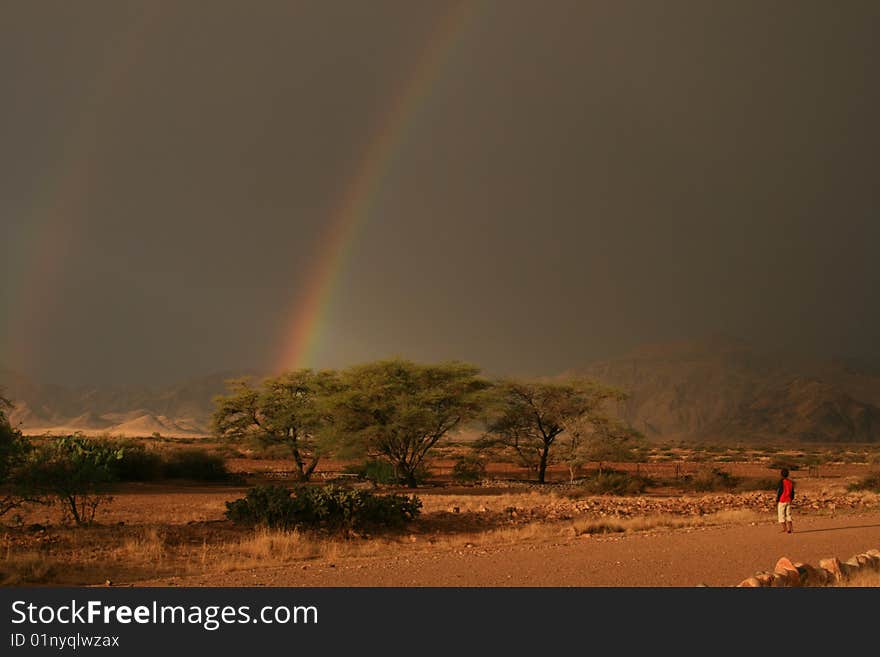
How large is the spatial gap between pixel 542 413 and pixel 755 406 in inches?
5078

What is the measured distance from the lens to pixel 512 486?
4162 cm

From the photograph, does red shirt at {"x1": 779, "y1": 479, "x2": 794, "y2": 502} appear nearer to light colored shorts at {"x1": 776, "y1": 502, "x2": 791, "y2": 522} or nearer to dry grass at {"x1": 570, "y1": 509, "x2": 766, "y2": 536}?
light colored shorts at {"x1": 776, "y1": 502, "x2": 791, "y2": 522}

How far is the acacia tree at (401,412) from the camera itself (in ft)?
135

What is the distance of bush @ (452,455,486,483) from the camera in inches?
1802

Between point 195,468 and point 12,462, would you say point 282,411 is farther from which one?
point 12,462

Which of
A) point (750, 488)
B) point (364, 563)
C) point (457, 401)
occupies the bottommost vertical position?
point (750, 488)

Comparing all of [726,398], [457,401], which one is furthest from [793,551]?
[726,398]

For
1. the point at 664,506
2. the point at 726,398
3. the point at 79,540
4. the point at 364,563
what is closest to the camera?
the point at 364,563

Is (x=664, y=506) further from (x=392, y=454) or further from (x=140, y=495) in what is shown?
(x=140, y=495)

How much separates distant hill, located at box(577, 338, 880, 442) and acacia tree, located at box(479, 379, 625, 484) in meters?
79.7

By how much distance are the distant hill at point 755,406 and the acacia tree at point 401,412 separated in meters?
85.3

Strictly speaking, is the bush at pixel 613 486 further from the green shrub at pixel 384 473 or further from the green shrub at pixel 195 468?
the green shrub at pixel 195 468
